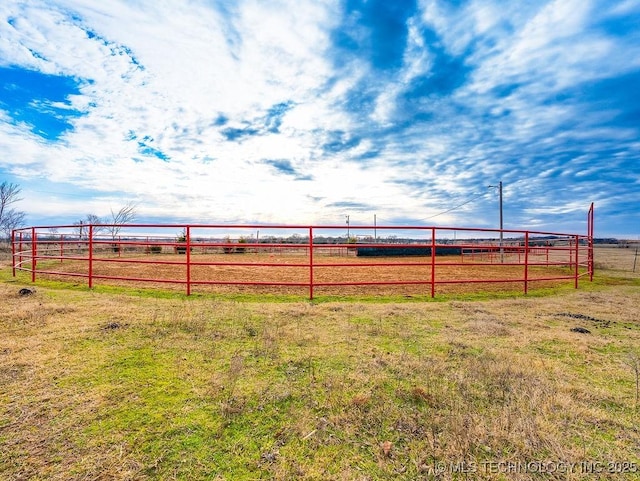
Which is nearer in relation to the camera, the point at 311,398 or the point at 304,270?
the point at 311,398

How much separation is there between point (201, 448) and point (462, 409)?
1592 mm

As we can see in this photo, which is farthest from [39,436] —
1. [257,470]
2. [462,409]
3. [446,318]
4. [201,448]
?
[446,318]

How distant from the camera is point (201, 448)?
1723 millimetres

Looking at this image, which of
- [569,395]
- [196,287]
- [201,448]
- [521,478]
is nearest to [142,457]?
[201,448]

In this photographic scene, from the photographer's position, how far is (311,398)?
7.20 ft

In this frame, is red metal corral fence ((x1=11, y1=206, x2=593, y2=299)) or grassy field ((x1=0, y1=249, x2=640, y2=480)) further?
red metal corral fence ((x1=11, y1=206, x2=593, y2=299))

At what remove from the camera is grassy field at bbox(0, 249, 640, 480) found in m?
1.62

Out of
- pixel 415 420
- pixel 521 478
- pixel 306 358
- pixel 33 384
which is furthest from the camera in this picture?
pixel 306 358

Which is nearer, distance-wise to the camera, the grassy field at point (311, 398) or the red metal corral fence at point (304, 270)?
the grassy field at point (311, 398)

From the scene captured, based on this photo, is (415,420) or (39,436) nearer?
(39,436)

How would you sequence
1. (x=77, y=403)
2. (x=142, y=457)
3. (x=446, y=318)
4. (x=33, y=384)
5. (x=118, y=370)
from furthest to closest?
(x=446, y=318) → (x=118, y=370) → (x=33, y=384) → (x=77, y=403) → (x=142, y=457)

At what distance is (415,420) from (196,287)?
19.7 ft

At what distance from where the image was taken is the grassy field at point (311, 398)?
5.32 feet

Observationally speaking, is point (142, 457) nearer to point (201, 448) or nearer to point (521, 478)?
point (201, 448)
